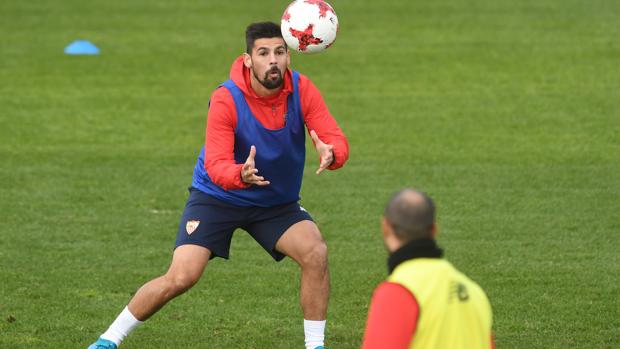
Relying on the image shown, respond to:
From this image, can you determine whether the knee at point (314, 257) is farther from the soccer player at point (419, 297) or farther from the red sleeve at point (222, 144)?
the soccer player at point (419, 297)

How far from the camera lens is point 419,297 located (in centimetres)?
533

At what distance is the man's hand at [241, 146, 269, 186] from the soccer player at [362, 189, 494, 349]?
256 centimetres

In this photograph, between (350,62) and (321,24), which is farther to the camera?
(350,62)

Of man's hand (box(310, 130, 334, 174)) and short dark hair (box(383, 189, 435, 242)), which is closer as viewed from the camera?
short dark hair (box(383, 189, 435, 242))

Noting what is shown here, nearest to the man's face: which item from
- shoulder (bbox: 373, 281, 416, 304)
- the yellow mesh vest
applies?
the yellow mesh vest

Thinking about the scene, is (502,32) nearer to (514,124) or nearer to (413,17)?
(413,17)

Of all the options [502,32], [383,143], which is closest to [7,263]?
[383,143]

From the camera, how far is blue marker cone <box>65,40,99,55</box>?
22.5m

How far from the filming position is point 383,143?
17141mm

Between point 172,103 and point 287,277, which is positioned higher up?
point 172,103

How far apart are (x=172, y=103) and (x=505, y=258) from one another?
8749mm

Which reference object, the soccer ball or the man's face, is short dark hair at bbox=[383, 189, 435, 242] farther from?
the soccer ball

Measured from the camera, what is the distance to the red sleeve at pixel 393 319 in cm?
528

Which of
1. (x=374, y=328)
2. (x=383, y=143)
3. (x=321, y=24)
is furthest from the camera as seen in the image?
(x=383, y=143)
